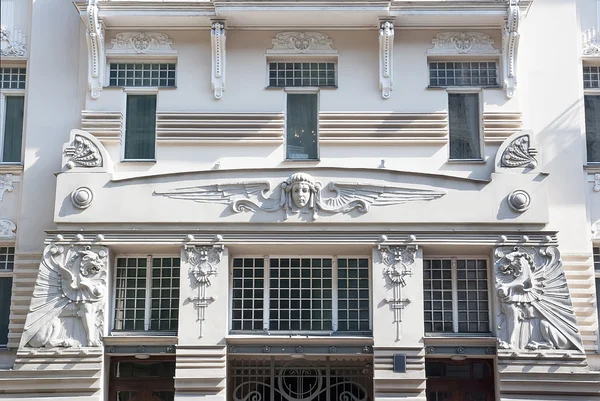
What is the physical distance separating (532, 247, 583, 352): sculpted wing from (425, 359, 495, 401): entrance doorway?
1.82m

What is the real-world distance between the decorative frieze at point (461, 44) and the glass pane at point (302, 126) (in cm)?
299

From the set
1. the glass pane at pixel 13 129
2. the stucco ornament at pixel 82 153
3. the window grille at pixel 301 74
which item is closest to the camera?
the stucco ornament at pixel 82 153

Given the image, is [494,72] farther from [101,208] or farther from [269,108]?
[101,208]

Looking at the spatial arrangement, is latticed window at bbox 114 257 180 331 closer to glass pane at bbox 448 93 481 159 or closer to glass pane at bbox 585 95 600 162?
glass pane at bbox 448 93 481 159

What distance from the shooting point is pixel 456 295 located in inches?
783

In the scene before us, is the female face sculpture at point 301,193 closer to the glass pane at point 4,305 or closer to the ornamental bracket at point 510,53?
the ornamental bracket at point 510,53

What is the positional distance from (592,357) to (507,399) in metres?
2.23

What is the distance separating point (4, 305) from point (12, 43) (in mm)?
6138

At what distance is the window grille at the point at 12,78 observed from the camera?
71.3 ft

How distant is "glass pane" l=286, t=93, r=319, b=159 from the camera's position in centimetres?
2069

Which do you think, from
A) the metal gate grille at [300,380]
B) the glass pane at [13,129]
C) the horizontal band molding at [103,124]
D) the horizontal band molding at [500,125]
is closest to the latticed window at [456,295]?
the metal gate grille at [300,380]

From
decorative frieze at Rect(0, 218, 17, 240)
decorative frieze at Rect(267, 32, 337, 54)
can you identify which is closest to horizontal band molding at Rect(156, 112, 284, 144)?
decorative frieze at Rect(267, 32, 337, 54)

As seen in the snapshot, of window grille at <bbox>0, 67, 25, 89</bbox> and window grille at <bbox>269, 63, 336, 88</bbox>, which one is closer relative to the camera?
window grille at <bbox>269, 63, 336, 88</bbox>

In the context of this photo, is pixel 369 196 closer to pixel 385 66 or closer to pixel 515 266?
pixel 385 66
